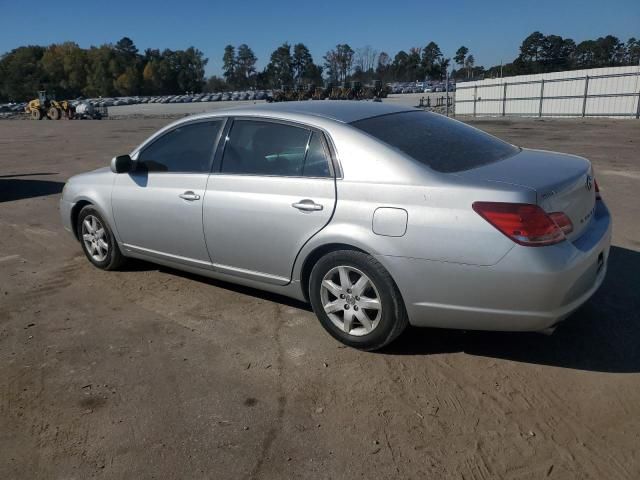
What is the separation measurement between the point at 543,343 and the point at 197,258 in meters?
2.65

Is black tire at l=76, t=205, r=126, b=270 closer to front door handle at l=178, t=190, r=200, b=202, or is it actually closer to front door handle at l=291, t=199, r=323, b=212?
front door handle at l=178, t=190, r=200, b=202

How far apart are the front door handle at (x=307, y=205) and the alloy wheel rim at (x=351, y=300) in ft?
1.36

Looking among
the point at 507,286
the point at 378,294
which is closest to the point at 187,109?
the point at 378,294

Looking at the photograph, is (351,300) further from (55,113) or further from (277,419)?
(55,113)

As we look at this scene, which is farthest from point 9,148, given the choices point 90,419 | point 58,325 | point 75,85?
point 75,85

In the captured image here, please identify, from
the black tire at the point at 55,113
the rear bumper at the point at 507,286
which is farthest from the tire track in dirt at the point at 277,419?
the black tire at the point at 55,113

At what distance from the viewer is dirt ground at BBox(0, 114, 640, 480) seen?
2.56 metres

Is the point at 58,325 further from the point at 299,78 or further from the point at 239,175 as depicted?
the point at 299,78

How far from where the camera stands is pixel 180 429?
285 centimetres

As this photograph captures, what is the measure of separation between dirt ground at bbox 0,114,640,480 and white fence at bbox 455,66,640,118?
25.6 m

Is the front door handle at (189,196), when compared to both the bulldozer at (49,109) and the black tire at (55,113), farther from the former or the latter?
the black tire at (55,113)

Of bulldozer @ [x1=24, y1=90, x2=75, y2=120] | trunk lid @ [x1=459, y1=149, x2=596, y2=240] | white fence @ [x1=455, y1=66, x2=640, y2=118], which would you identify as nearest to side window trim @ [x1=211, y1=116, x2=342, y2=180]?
trunk lid @ [x1=459, y1=149, x2=596, y2=240]

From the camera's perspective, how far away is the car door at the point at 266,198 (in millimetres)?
3576

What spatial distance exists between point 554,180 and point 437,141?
86 centimetres
